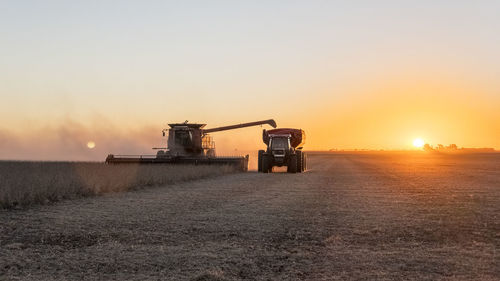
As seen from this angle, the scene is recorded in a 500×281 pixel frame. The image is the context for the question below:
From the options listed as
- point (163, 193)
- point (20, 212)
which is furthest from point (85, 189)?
point (20, 212)

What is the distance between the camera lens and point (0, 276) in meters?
6.18

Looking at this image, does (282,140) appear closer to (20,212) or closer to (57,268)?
(20,212)

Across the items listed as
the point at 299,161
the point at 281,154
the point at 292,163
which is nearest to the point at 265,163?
the point at 281,154

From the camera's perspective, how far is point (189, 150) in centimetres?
3812

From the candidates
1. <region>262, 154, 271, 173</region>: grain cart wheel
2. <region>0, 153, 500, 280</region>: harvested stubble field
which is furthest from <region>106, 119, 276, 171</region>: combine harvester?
<region>0, 153, 500, 280</region>: harvested stubble field

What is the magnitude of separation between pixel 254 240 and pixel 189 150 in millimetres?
29914

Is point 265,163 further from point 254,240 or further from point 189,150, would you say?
point 254,240

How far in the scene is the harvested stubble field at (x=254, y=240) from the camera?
643cm

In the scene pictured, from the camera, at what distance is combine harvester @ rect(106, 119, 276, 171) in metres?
35.6

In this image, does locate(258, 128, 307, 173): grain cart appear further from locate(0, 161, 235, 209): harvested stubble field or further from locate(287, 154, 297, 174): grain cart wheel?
locate(0, 161, 235, 209): harvested stubble field

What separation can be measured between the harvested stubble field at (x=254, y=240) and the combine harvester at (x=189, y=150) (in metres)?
Result: 20.6

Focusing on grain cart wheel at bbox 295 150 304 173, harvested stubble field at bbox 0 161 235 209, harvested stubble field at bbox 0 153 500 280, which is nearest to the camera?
harvested stubble field at bbox 0 153 500 280

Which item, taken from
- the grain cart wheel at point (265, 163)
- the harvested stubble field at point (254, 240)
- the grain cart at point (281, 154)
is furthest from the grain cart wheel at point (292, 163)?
the harvested stubble field at point (254, 240)

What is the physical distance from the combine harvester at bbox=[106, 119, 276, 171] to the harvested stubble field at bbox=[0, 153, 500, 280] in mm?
20606
